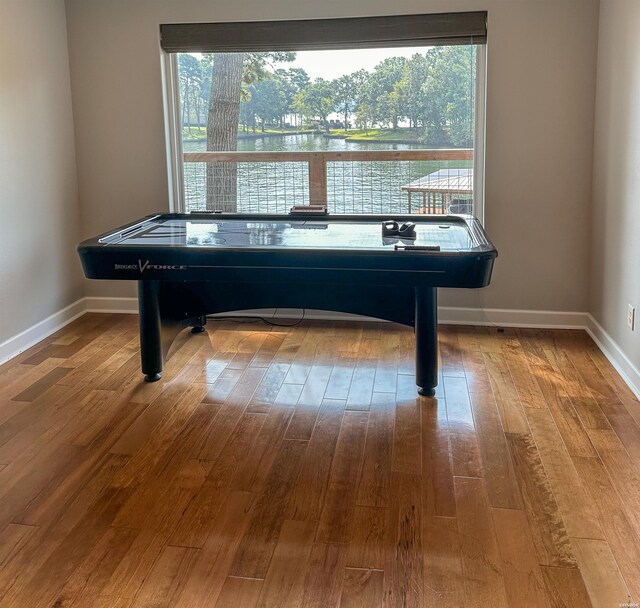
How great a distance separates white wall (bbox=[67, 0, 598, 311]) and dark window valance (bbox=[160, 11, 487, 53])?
5 centimetres

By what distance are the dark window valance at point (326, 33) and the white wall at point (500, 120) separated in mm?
53

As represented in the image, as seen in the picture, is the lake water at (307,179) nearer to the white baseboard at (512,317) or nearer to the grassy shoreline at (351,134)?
the grassy shoreline at (351,134)

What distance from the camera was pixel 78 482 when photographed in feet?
8.66

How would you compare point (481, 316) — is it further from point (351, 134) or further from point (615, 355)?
point (351, 134)

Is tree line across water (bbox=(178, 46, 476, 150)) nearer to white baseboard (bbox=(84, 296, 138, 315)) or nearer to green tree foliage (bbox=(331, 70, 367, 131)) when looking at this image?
green tree foliage (bbox=(331, 70, 367, 131))

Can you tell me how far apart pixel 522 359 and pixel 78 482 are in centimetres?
242

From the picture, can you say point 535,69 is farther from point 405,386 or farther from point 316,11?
point 405,386

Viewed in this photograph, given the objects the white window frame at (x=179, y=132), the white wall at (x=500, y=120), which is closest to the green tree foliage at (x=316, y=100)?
the white wall at (x=500, y=120)

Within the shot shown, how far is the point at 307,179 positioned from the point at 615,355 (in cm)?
223

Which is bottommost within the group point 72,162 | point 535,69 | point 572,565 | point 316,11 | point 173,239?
point 572,565

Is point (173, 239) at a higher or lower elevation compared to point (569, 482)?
higher

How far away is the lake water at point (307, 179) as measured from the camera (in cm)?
470

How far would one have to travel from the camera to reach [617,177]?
12.5ft

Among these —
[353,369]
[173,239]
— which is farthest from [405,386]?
[173,239]
